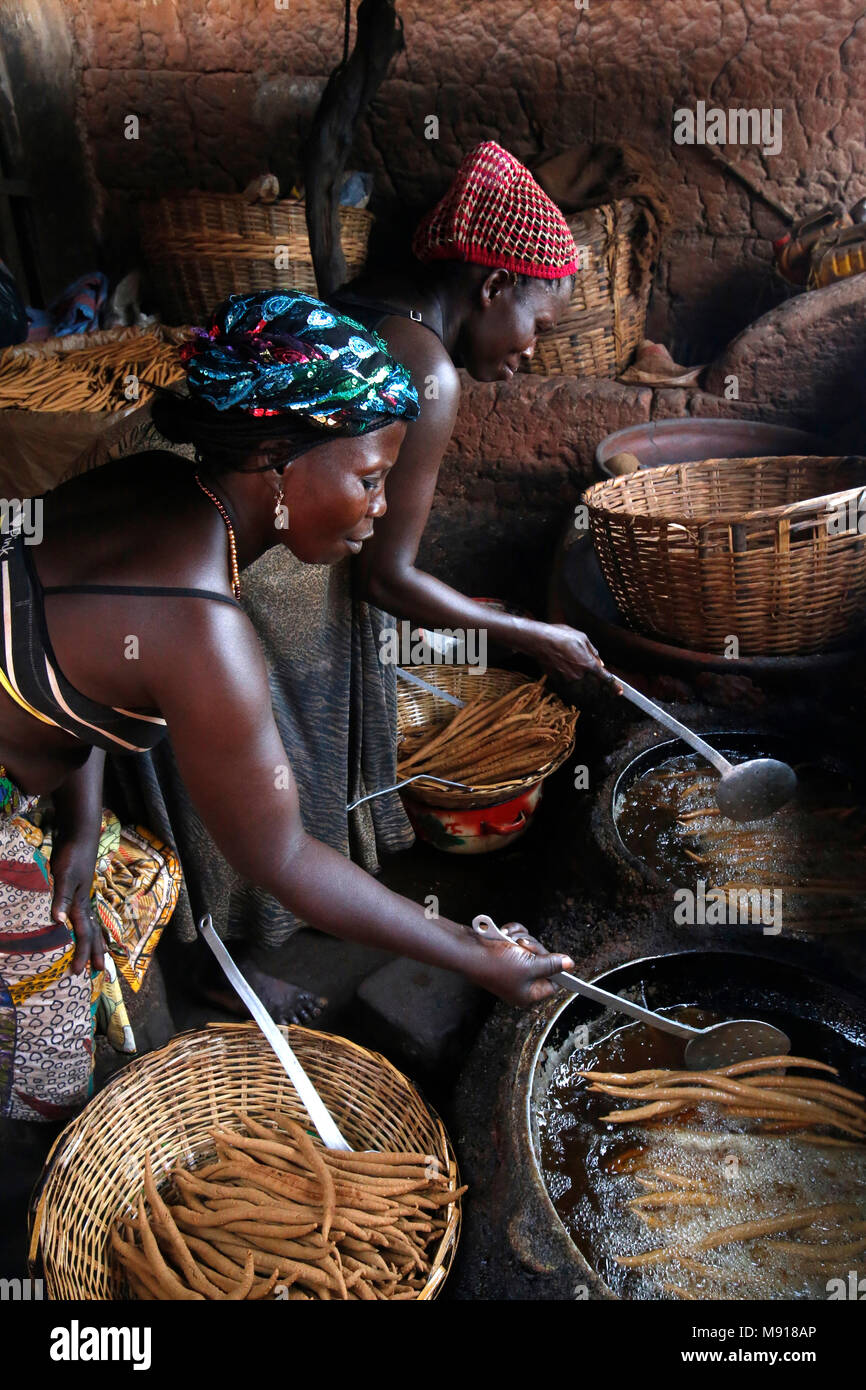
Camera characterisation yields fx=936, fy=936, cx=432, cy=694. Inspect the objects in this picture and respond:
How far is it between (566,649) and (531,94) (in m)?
3.46

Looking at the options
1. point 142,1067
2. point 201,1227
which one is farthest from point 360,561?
point 201,1227

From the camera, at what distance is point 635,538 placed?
2.70m

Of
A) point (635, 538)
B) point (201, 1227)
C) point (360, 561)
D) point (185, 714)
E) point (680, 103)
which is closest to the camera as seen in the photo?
point (185, 714)

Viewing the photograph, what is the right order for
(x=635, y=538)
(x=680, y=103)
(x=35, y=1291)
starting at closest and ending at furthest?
(x=35, y=1291)
(x=635, y=538)
(x=680, y=103)

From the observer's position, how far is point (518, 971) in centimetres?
164

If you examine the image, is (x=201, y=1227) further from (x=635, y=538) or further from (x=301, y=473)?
(x=635, y=538)

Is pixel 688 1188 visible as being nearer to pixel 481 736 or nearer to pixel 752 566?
pixel 752 566

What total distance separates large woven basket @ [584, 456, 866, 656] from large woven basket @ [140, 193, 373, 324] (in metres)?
2.26

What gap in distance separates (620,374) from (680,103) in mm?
1310

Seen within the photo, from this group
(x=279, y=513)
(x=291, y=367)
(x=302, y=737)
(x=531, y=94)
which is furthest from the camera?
(x=531, y=94)

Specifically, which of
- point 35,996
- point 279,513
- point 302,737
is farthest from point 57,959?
point 279,513

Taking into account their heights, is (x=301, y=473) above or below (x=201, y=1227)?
above

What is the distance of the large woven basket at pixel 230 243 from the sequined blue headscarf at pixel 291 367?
121 inches

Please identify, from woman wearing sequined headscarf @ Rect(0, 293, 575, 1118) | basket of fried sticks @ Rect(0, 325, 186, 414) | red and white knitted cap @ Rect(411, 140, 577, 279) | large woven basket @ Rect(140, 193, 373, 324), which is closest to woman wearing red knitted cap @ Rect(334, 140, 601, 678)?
red and white knitted cap @ Rect(411, 140, 577, 279)
